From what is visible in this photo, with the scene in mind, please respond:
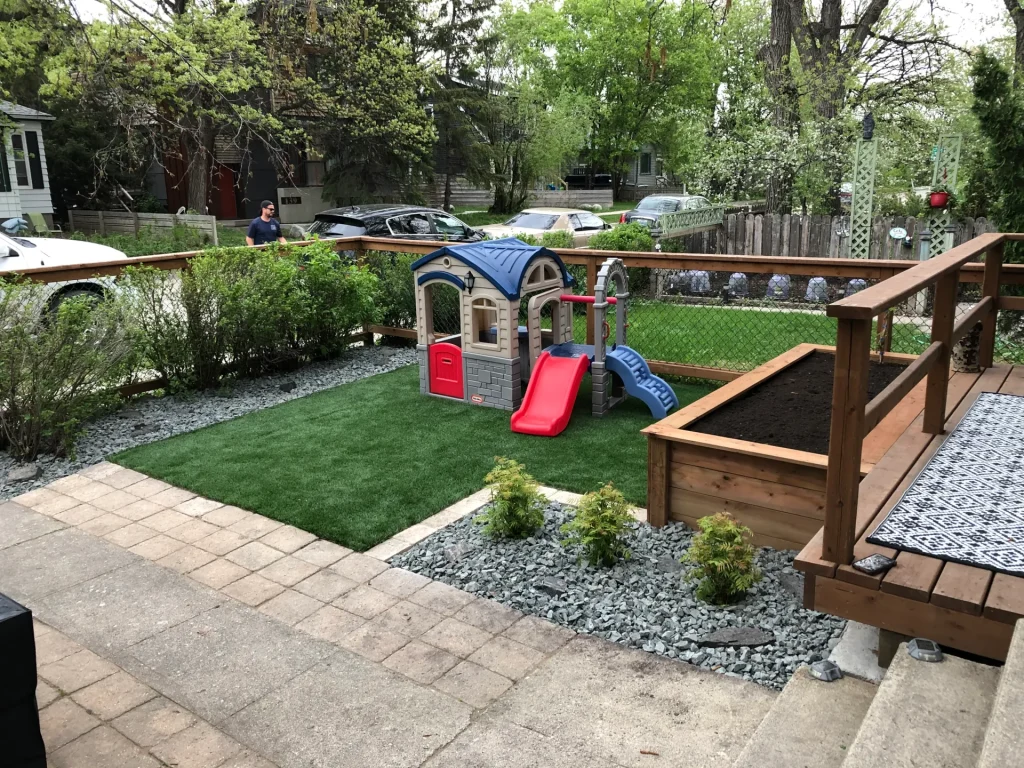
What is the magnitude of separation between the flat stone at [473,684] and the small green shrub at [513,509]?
118 centimetres

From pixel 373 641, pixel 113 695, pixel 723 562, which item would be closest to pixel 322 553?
pixel 373 641

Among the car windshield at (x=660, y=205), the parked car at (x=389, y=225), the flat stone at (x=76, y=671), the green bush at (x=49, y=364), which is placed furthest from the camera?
the car windshield at (x=660, y=205)

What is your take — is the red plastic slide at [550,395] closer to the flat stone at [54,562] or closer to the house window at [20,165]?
the flat stone at [54,562]

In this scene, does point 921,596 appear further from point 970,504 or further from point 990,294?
point 990,294

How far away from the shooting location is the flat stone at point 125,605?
3568 mm

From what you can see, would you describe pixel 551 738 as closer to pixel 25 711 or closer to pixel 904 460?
pixel 25 711

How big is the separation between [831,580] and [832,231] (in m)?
12.6

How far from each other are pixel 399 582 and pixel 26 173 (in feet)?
83.5

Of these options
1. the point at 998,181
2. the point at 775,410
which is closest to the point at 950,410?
the point at 775,410

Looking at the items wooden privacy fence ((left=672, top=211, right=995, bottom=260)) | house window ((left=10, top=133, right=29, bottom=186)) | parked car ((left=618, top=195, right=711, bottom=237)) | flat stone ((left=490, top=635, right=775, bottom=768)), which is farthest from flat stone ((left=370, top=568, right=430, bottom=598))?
house window ((left=10, top=133, right=29, bottom=186))

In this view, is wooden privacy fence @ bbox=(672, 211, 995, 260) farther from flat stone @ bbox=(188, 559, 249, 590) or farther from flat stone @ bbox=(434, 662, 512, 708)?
flat stone @ bbox=(434, 662, 512, 708)

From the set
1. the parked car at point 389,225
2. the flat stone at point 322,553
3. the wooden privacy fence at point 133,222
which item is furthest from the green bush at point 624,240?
the wooden privacy fence at point 133,222

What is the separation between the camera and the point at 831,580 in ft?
8.85

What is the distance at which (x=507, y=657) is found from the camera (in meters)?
3.29
